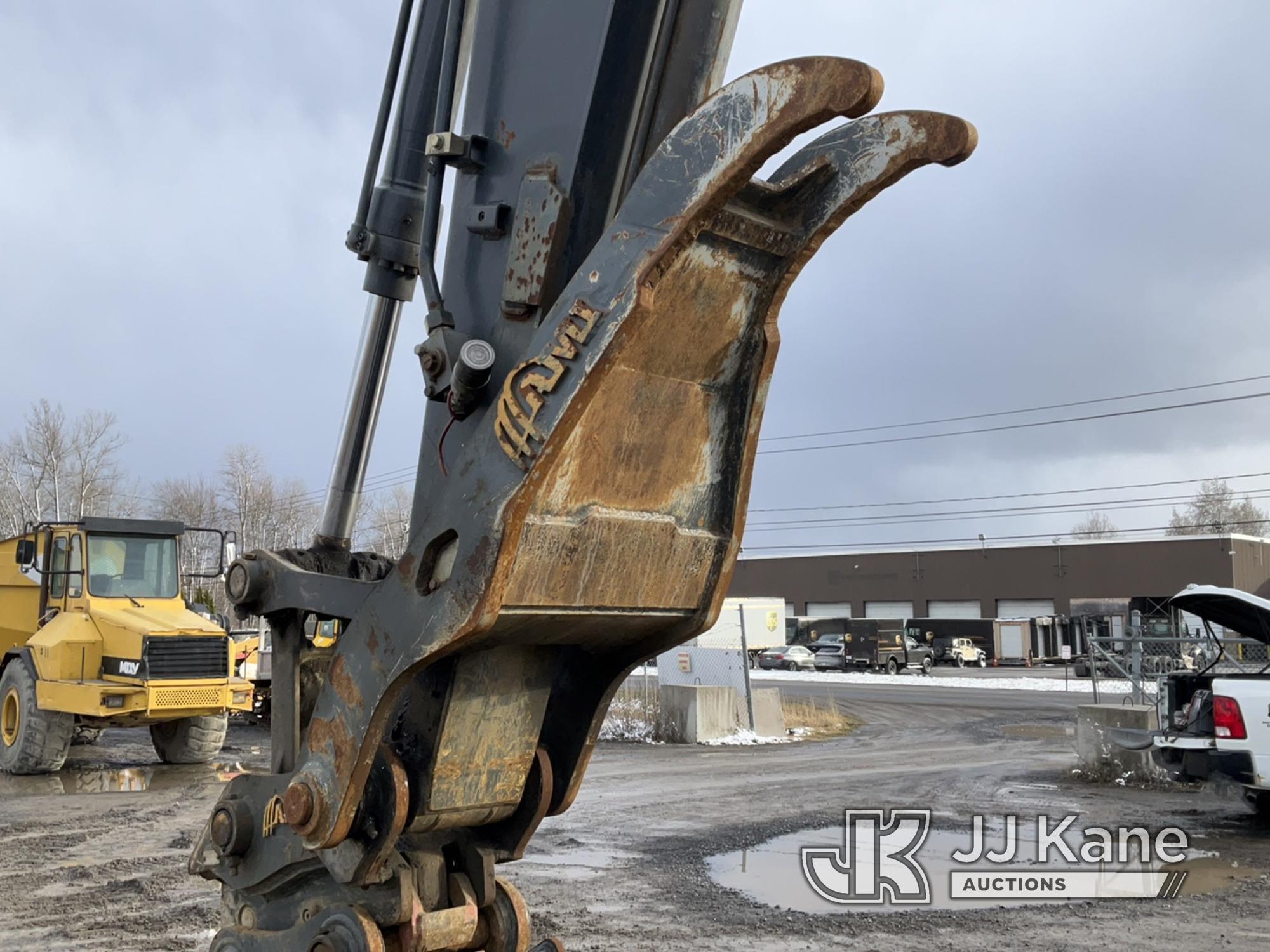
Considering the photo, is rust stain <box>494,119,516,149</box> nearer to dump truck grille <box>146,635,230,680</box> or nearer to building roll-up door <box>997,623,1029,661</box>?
dump truck grille <box>146,635,230,680</box>

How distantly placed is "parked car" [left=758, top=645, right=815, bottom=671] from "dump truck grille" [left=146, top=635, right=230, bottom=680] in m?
35.5

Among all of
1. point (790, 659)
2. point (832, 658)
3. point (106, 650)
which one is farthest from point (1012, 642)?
point (106, 650)

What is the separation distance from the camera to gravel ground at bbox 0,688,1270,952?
22.7 feet

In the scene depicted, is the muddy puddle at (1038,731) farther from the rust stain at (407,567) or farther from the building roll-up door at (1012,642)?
the building roll-up door at (1012,642)

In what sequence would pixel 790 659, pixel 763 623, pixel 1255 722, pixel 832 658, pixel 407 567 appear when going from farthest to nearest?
pixel 763 623 < pixel 790 659 < pixel 832 658 < pixel 1255 722 < pixel 407 567

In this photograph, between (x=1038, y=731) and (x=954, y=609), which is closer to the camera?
(x=1038, y=731)

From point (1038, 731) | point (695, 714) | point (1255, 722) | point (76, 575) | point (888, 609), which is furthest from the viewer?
point (888, 609)

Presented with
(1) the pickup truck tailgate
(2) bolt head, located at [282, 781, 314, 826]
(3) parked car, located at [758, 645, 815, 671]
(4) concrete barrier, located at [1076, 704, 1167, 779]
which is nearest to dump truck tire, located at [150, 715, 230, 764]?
(4) concrete barrier, located at [1076, 704, 1167, 779]

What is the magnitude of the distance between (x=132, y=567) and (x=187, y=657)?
212cm

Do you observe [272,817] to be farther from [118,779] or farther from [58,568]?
[58,568]

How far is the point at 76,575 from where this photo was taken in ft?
51.0

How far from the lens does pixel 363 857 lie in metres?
3.37

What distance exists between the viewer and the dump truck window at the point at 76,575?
50.5ft

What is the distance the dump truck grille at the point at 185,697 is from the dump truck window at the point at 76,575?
6.95ft
